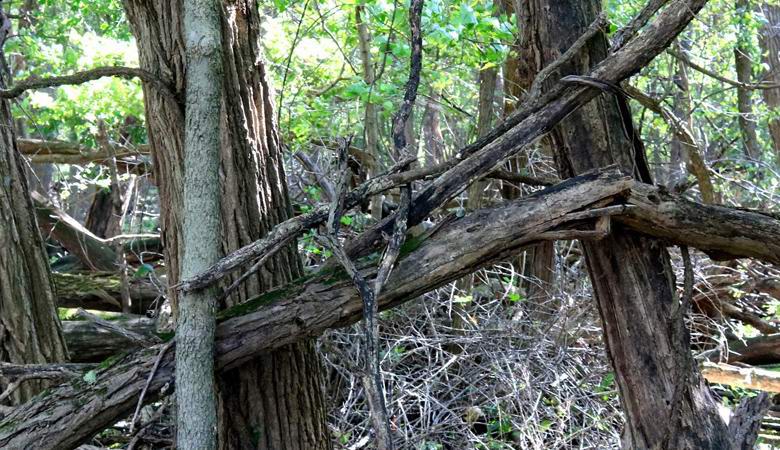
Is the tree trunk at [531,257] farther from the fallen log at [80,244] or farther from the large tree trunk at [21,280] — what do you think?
the fallen log at [80,244]

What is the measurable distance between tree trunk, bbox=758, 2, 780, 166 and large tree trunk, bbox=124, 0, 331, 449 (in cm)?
835

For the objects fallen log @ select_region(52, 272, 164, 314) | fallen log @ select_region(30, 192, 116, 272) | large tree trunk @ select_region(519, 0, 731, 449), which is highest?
fallen log @ select_region(30, 192, 116, 272)

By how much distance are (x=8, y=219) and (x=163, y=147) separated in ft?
3.56

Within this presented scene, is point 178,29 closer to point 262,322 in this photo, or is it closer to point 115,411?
point 262,322

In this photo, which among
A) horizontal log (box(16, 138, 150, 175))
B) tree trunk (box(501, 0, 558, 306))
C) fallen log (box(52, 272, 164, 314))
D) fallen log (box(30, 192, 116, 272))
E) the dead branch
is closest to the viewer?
the dead branch

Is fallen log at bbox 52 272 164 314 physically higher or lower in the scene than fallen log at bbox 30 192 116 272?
lower

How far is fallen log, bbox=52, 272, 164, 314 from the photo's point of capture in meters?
6.89

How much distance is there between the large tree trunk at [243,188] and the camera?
2885 millimetres

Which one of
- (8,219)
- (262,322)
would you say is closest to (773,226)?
(262,322)

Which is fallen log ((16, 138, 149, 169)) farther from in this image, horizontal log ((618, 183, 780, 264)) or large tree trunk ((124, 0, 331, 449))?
horizontal log ((618, 183, 780, 264))

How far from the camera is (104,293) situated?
6879mm

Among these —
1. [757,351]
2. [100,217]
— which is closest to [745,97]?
[757,351]

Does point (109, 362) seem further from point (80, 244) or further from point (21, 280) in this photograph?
point (80, 244)

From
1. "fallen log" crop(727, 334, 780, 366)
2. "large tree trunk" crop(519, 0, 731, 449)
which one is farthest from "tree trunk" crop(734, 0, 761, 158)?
"large tree trunk" crop(519, 0, 731, 449)
